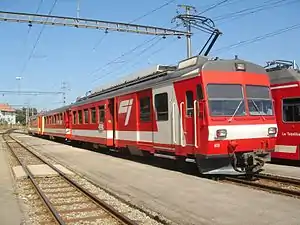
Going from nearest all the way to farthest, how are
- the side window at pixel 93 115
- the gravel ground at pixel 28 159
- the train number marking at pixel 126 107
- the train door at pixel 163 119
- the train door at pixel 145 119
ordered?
1. the train door at pixel 163 119
2. the train door at pixel 145 119
3. the train number marking at pixel 126 107
4. the gravel ground at pixel 28 159
5. the side window at pixel 93 115

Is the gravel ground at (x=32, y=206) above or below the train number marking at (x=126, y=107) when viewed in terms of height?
below

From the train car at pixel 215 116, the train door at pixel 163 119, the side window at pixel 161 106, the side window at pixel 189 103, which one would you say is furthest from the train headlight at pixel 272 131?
the side window at pixel 161 106

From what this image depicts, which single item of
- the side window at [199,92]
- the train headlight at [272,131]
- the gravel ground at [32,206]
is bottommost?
the gravel ground at [32,206]

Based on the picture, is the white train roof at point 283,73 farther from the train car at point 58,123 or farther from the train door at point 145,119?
the train car at point 58,123

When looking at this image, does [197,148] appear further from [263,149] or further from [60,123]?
[60,123]

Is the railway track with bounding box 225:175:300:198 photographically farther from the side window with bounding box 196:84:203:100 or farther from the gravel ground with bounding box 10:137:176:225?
the gravel ground with bounding box 10:137:176:225

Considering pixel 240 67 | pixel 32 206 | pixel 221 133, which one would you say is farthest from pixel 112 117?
pixel 32 206

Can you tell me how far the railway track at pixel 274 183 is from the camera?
381 inches

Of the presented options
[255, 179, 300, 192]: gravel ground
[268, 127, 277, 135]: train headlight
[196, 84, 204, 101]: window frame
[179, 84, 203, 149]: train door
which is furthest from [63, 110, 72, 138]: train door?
[255, 179, 300, 192]: gravel ground

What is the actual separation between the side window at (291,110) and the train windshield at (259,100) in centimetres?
227

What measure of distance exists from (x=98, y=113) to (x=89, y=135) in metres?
2.59

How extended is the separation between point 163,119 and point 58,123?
80.9 ft

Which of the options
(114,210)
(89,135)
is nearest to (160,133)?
(114,210)

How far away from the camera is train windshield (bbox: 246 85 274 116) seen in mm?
11883
